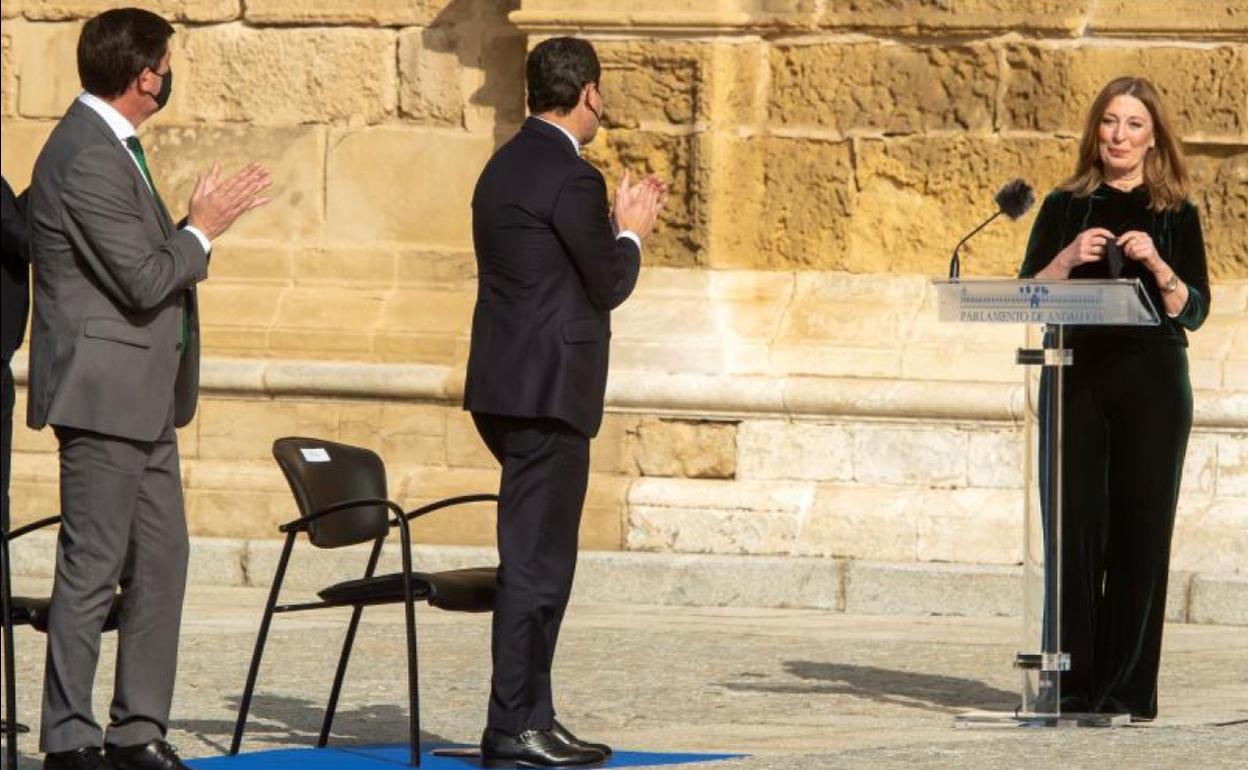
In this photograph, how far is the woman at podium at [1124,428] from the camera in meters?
7.94

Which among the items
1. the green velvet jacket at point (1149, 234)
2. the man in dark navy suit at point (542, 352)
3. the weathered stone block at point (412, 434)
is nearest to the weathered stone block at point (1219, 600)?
the green velvet jacket at point (1149, 234)

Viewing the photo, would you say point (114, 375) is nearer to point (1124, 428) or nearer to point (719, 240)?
point (1124, 428)

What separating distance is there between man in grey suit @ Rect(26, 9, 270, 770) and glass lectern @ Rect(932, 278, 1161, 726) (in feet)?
6.43

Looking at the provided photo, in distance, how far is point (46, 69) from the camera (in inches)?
500

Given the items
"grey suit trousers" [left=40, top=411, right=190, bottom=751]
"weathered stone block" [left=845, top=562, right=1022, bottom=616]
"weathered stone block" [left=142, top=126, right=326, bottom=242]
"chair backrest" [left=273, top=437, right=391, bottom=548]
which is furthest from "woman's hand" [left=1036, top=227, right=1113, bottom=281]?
"weathered stone block" [left=142, top=126, right=326, bottom=242]

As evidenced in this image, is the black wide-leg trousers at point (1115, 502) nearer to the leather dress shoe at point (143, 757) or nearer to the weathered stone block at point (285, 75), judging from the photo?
the leather dress shoe at point (143, 757)

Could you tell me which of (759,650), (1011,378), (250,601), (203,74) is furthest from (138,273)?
(203,74)

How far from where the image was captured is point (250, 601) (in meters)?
11.1

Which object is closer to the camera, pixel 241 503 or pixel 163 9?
pixel 241 503

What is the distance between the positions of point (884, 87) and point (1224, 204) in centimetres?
135

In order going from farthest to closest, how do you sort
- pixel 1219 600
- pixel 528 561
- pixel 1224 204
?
pixel 1224 204 < pixel 1219 600 < pixel 528 561

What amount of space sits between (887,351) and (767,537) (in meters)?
0.86

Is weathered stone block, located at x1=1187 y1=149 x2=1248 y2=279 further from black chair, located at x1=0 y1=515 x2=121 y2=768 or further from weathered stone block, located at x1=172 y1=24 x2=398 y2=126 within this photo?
black chair, located at x1=0 y1=515 x2=121 y2=768

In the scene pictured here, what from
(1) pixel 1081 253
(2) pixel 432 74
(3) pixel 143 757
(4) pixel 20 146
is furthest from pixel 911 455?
(3) pixel 143 757
